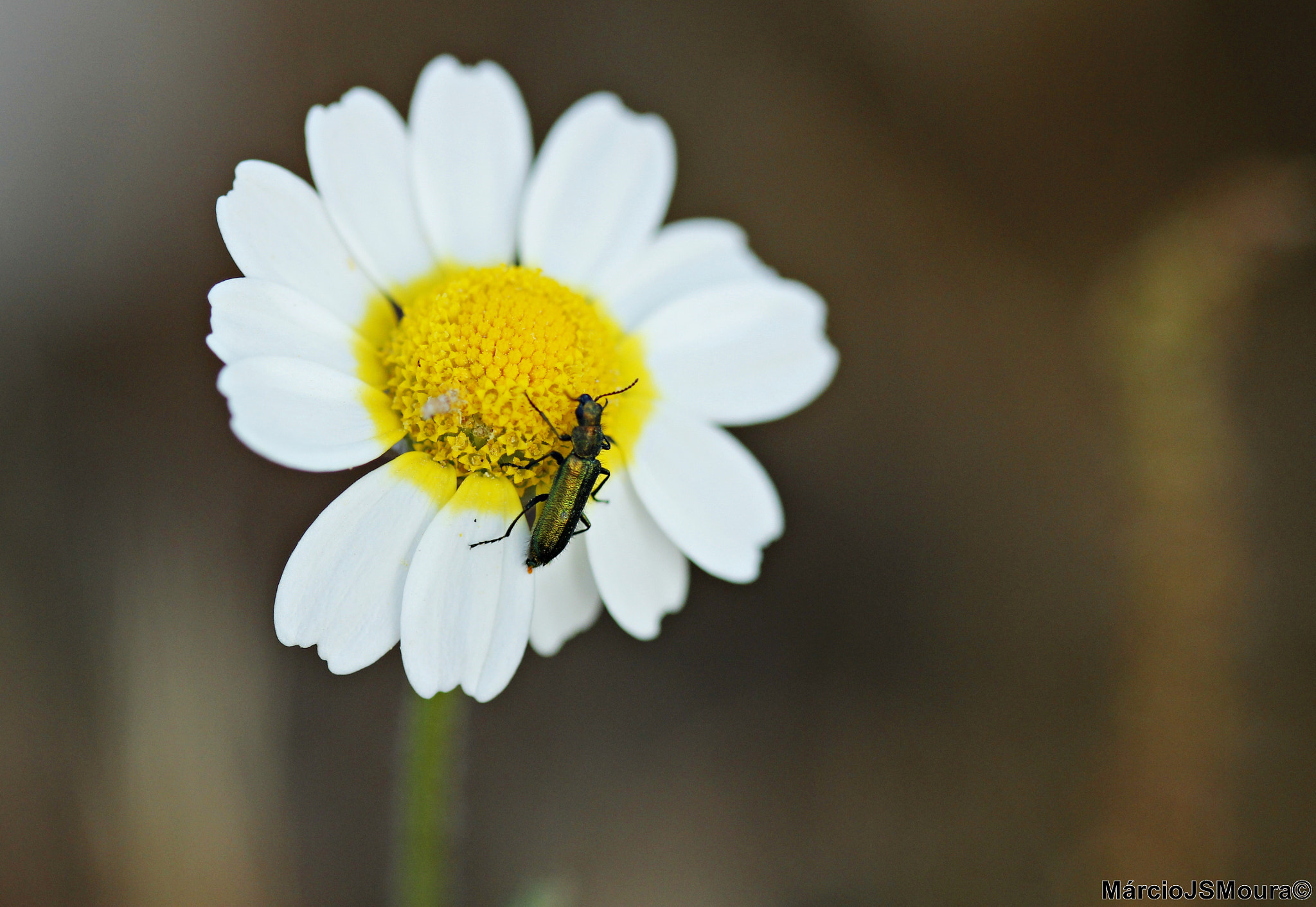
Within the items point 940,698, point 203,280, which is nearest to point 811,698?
point 940,698

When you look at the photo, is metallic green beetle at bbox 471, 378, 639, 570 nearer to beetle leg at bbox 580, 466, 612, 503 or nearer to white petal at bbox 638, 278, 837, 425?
beetle leg at bbox 580, 466, 612, 503

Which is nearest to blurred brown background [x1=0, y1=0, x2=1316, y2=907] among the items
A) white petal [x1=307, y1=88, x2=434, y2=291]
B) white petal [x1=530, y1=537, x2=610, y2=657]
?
white petal [x1=307, y1=88, x2=434, y2=291]

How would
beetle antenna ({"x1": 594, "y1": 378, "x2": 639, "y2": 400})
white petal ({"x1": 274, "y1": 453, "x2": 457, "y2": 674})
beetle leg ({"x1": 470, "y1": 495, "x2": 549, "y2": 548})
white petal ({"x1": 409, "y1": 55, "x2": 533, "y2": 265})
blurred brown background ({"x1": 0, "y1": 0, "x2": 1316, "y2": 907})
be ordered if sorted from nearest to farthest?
white petal ({"x1": 274, "y1": 453, "x2": 457, "y2": 674}) < beetle leg ({"x1": 470, "y1": 495, "x2": 549, "y2": 548}) < beetle antenna ({"x1": 594, "y1": 378, "x2": 639, "y2": 400}) < white petal ({"x1": 409, "y1": 55, "x2": 533, "y2": 265}) < blurred brown background ({"x1": 0, "y1": 0, "x2": 1316, "y2": 907})

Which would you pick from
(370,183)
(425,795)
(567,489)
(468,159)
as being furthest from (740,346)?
Result: (425,795)

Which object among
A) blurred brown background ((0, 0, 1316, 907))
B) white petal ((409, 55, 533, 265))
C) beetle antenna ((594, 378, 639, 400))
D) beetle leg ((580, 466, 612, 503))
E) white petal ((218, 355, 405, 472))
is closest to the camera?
white petal ((218, 355, 405, 472))

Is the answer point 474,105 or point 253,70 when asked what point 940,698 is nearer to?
point 474,105

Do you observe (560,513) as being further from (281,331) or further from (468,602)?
(281,331)

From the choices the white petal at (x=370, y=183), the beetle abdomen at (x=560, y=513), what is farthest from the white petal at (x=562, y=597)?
the white petal at (x=370, y=183)
